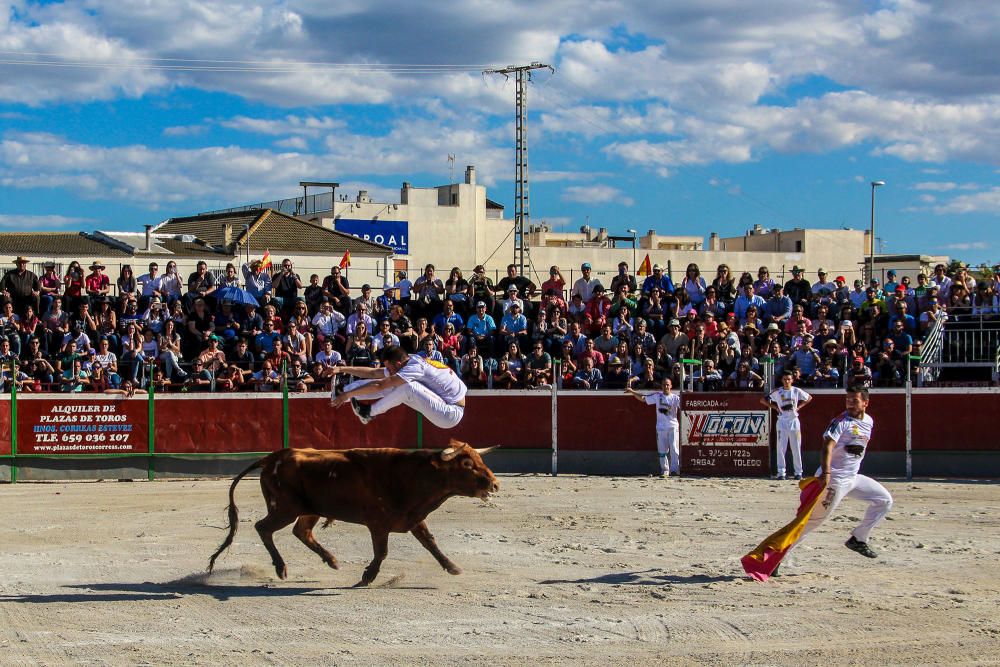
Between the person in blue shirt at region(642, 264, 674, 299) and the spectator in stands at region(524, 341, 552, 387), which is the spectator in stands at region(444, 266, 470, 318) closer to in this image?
the spectator in stands at region(524, 341, 552, 387)

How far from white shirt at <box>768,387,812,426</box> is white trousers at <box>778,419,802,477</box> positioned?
0.06 metres

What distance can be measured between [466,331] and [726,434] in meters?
5.37

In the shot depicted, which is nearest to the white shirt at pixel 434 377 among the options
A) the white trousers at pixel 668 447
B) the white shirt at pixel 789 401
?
the white trousers at pixel 668 447

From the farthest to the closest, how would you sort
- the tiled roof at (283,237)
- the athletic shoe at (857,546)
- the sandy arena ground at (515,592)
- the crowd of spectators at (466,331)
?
the tiled roof at (283,237), the crowd of spectators at (466,331), the athletic shoe at (857,546), the sandy arena ground at (515,592)

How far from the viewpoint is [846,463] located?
1050cm

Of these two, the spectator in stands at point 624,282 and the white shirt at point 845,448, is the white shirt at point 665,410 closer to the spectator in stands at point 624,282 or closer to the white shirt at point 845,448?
the spectator in stands at point 624,282

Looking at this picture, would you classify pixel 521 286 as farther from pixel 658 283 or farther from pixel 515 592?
pixel 515 592

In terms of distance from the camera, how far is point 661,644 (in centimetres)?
827

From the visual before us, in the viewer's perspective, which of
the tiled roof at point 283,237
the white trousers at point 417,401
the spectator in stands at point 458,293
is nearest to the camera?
the white trousers at point 417,401

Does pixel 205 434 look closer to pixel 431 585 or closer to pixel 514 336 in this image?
pixel 514 336

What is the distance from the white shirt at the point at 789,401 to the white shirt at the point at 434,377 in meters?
9.62

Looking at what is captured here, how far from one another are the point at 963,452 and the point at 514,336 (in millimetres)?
8396

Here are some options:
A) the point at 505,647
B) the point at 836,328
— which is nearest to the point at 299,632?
the point at 505,647

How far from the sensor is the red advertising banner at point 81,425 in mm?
19109
